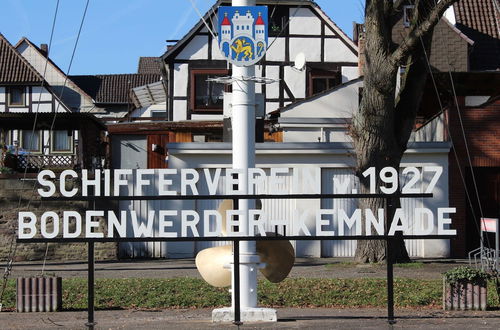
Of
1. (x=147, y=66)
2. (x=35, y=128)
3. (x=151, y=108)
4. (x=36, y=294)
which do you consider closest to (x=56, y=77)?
(x=147, y=66)

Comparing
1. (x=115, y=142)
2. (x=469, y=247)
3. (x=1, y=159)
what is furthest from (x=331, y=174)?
(x=115, y=142)

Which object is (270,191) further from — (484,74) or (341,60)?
(341,60)

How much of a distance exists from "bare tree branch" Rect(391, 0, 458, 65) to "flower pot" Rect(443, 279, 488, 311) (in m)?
5.63

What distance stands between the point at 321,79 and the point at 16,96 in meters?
26.6

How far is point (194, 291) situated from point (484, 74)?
44.6 feet

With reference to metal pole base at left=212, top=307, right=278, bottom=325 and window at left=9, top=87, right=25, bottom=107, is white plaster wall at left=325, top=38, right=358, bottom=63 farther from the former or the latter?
metal pole base at left=212, top=307, right=278, bottom=325

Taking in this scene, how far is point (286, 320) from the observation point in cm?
1265

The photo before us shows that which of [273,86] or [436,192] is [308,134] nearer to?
[273,86]

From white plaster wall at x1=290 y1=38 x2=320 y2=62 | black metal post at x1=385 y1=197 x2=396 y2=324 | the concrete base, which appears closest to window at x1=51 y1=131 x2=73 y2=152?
white plaster wall at x1=290 y1=38 x2=320 y2=62

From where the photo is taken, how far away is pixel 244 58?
1234 cm

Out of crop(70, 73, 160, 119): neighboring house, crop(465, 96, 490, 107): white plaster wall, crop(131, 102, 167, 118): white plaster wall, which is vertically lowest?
crop(465, 96, 490, 107): white plaster wall

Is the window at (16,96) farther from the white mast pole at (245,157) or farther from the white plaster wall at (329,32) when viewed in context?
the white mast pole at (245,157)

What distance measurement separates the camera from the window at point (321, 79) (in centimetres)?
3966

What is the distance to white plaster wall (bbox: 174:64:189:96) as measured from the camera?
130 feet
